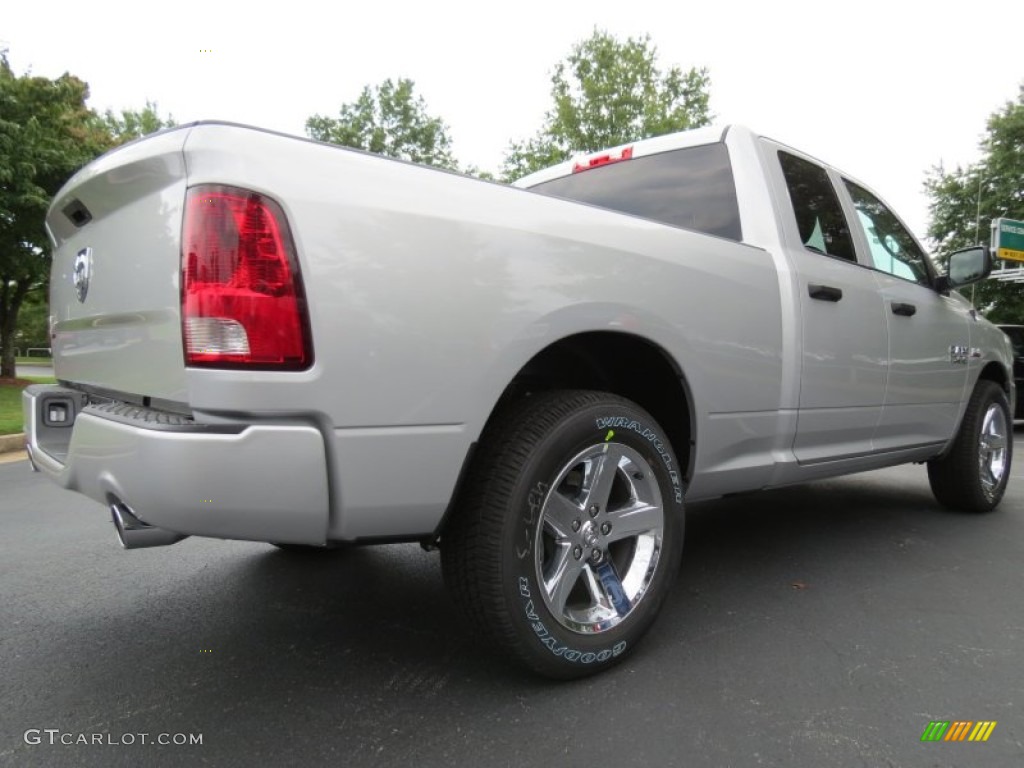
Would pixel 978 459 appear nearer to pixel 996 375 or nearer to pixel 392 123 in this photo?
pixel 996 375

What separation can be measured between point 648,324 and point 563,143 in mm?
23323

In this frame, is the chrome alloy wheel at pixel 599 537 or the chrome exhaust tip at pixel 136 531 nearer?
the chrome exhaust tip at pixel 136 531

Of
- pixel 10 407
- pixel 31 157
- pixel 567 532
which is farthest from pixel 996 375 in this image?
pixel 31 157

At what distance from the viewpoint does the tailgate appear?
162 cm

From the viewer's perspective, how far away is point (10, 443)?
7.47 meters

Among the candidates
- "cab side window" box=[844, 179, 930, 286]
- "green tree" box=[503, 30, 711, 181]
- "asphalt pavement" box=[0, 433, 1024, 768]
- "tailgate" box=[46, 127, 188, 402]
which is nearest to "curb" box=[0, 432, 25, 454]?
"asphalt pavement" box=[0, 433, 1024, 768]

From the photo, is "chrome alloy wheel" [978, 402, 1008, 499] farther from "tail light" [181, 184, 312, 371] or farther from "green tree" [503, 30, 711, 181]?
"green tree" [503, 30, 711, 181]

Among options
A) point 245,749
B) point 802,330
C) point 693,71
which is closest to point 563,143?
point 693,71

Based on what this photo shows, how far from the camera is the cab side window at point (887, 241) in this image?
350 centimetres

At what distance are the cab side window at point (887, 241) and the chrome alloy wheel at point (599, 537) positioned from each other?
2.08 m

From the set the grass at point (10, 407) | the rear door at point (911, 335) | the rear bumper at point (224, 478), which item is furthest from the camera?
the grass at point (10, 407)

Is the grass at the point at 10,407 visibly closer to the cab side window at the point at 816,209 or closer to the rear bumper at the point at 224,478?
the rear bumper at the point at 224,478

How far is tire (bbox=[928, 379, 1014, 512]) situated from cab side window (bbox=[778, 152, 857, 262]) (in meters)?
1.61

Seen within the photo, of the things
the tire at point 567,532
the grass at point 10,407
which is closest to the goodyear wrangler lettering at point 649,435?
the tire at point 567,532
